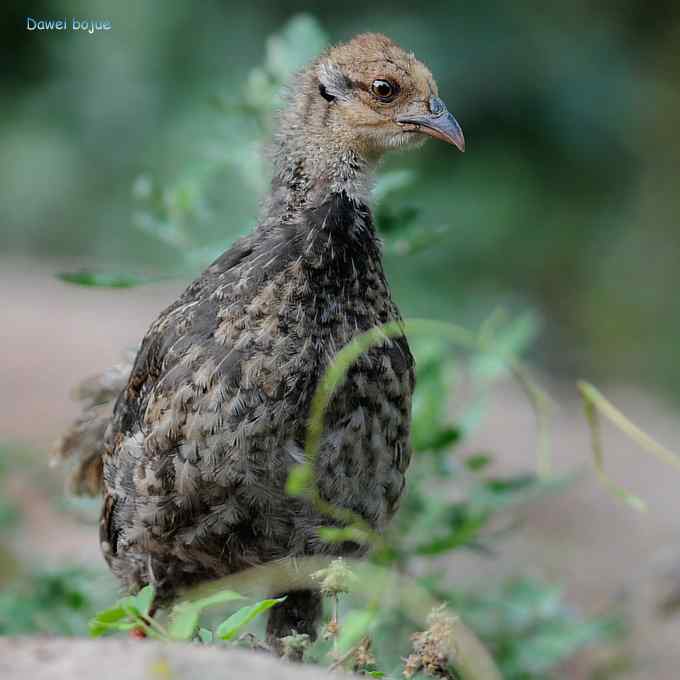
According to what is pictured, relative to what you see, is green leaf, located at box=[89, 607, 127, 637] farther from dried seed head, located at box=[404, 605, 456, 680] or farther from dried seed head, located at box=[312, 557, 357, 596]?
dried seed head, located at box=[404, 605, 456, 680]

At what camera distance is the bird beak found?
3.64 metres

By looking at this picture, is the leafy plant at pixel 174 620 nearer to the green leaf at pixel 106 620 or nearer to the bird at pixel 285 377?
the green leaf at pixel 106 620

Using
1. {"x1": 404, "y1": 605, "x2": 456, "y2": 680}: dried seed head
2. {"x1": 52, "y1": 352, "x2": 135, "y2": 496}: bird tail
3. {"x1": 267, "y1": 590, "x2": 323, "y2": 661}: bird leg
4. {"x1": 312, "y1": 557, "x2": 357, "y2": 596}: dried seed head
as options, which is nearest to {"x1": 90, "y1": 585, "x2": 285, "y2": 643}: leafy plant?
{"x1": 312, "y1": 557, "x2": 357, "y2": 596}: dried seed head

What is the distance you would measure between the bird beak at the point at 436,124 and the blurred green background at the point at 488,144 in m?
5.84

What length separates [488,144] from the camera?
10.2m

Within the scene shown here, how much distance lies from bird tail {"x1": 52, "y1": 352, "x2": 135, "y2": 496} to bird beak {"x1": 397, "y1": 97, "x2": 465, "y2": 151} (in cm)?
124

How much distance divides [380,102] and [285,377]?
896 millimetres

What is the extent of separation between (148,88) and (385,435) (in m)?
7.42

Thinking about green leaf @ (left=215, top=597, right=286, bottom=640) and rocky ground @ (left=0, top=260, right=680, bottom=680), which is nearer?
green leaf @ (left=215, top=597, right=286, bottom=640)

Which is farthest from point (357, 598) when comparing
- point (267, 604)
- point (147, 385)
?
point (267, 604)

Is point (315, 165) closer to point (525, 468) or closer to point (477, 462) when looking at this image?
point (477, 462)

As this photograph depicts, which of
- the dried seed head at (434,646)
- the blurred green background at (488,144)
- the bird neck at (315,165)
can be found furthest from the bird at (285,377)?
the blurred green background at (488,144)

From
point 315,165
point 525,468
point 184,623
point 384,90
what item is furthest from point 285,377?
point 525,468

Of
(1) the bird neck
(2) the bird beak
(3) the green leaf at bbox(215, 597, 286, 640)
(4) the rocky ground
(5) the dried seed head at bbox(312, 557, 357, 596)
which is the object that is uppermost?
(2) the bird beak
